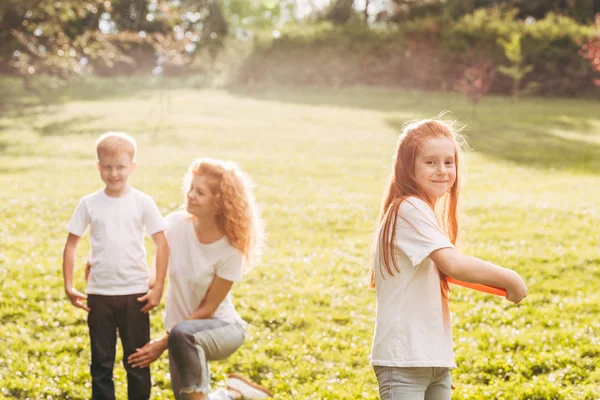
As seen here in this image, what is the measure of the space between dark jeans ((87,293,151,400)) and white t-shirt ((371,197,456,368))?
1964 mm

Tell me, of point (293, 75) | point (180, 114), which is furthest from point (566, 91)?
point (180, 114)

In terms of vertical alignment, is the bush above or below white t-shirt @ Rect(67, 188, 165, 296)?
above

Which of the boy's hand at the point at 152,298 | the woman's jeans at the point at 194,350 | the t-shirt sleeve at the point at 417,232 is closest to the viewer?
the t-shirt sleeve at the point at 417,232

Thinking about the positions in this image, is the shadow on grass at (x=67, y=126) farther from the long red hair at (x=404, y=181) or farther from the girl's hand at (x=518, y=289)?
the girl's hand at (x=518, y=289)

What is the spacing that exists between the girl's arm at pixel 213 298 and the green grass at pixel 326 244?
51.8 inches

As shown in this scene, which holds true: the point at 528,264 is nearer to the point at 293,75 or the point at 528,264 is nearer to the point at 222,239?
the point at 222,239

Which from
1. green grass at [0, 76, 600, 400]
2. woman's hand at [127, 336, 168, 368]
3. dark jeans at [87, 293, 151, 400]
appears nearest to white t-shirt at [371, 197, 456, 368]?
green grass at [0, 76, 600, 400]

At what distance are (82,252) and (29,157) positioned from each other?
11.2 m

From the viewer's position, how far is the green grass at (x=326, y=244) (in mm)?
5543

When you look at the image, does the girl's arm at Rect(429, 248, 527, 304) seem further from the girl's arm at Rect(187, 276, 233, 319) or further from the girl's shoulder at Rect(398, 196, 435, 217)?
the girl's arm at Rect(187, 276, 233, 319)

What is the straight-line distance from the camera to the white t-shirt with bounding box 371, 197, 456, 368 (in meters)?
2.83

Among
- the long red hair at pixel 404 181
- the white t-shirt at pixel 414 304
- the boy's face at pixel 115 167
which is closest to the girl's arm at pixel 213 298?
the boy's face at pixel 115 167

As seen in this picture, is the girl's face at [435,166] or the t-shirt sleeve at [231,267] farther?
the t-shirt sleeve at [231,267]

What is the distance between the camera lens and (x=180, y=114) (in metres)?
30.0
